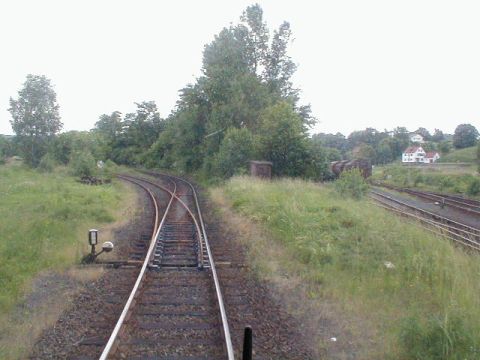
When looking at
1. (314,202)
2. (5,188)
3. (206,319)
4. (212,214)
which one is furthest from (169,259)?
(5,188)

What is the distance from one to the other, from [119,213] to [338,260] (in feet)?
38.7

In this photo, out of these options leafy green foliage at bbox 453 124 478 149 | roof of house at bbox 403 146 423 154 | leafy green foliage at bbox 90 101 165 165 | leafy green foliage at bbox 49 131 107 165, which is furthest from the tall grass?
leafy green foliage at bbox 453 124 478 149

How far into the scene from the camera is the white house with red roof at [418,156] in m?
86.8

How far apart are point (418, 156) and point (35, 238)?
278ft

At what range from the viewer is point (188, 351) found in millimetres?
6402

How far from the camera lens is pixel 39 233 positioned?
14.2 metres

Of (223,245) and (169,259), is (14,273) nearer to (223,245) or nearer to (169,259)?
(169,259)

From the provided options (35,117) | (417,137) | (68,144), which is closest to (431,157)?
(417,137)

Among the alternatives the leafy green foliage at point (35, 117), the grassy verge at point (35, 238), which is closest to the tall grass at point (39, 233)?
the grassy verge at point (35, 238)

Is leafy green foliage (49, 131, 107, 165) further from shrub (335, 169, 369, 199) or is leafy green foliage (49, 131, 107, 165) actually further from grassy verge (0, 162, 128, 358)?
shrub (335, 169, 369, 199)

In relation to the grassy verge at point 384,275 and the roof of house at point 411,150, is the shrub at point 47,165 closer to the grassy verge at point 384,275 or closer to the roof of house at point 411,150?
the grassy verge at point 384,275

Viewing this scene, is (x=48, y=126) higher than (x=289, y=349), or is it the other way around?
(x=48, y=126)

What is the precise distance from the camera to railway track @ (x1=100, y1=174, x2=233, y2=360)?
638 centimetres

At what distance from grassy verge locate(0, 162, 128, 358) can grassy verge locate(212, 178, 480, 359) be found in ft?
14.4
